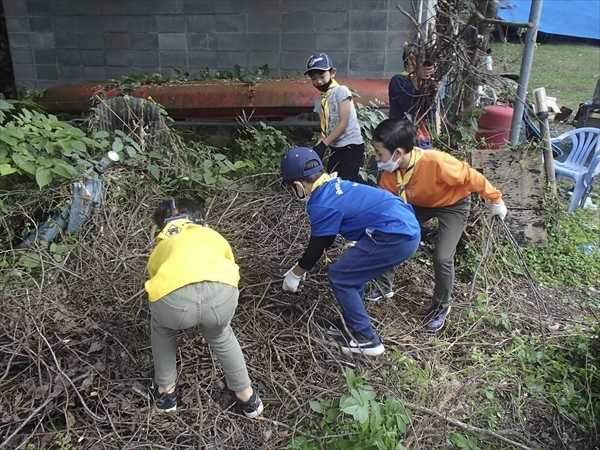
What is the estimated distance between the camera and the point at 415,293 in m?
3.57

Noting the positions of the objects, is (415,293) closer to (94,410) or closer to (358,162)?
(358,162)

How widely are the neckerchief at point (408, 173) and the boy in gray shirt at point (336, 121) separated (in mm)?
948

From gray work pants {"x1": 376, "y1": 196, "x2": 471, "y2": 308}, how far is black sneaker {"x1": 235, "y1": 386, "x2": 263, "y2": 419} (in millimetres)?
1433

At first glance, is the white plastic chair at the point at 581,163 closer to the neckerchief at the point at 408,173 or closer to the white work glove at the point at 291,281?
the neckerchief at the point at 408,173

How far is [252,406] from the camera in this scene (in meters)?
2.48

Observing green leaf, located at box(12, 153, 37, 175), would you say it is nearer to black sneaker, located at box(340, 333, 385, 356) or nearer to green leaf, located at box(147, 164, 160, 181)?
green leaf, located at box(147, 164, 160, 181)

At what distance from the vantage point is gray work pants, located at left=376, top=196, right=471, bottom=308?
3178mm

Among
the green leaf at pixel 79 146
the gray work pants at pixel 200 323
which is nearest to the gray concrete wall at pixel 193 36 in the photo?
the green leaf at pixel 79 146

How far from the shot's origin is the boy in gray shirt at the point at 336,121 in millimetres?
3857

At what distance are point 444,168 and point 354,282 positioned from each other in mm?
956

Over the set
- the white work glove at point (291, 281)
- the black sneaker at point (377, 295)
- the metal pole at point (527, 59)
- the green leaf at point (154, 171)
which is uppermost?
the metal pole at point (527, 59)

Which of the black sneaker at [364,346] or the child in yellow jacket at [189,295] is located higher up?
the child in yellow jacket at [189,295]

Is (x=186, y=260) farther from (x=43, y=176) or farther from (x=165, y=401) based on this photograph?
(x=43, y=176)

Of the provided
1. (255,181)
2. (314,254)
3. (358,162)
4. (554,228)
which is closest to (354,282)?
(314,254)
